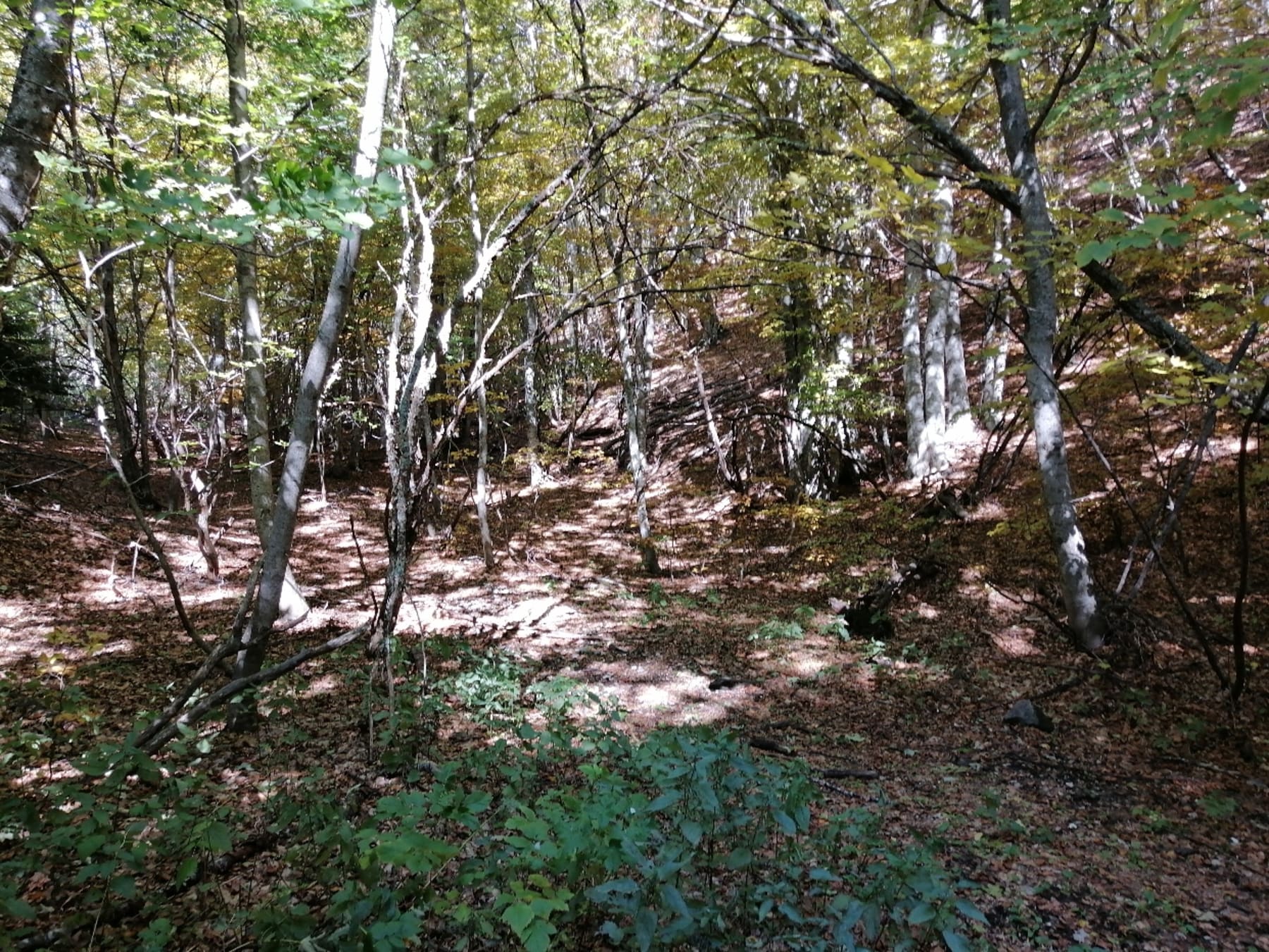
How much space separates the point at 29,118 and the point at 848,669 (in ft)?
24.0

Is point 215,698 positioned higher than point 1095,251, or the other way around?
point 1095,251

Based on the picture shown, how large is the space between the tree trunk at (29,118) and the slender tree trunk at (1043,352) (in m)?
5.72

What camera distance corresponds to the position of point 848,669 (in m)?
6.97

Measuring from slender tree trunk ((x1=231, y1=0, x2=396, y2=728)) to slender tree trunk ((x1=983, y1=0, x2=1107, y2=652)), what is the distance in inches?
173

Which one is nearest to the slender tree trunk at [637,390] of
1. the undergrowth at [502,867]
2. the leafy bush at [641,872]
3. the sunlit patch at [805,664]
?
the sunlit patch at [805,664]

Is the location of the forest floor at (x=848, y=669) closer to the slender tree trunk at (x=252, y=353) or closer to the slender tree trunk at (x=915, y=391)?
the slender tree trunk at (x=915, y=391)

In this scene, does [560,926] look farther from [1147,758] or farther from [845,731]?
[1147,758]

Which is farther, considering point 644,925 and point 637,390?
point 637,390

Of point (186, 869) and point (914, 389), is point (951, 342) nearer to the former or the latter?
point (914, 389)

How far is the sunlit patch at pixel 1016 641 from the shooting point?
6871mm

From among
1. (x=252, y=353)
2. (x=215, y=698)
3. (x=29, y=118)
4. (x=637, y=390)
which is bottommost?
(x=215, y=698)

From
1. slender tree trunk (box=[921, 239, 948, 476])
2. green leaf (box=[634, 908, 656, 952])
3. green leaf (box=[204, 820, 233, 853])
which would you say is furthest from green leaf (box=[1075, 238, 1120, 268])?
slender tree trunk (box=[921, 239, 948, 476])

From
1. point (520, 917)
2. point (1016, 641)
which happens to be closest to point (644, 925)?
point (520, 917)

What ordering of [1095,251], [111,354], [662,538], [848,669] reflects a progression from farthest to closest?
1. [662,538]
2. [848,669]
3. [111,354]
4. [1095,251]
